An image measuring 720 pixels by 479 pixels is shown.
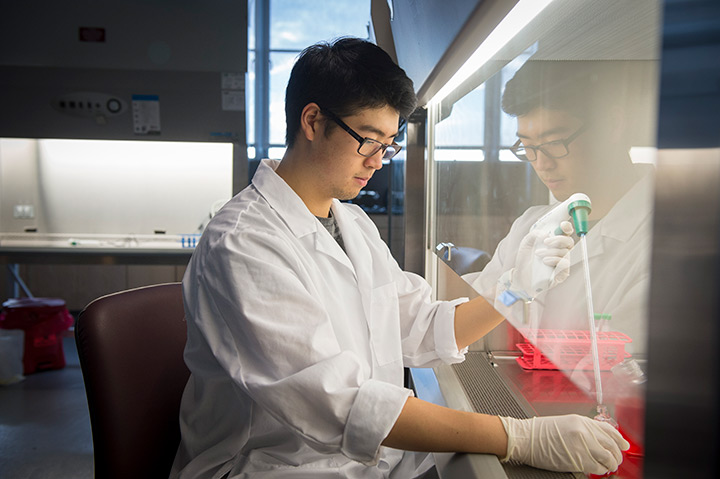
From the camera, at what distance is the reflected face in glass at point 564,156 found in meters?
0.65

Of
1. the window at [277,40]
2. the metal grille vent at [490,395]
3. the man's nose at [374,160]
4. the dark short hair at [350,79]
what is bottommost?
the metal grille vent at [490,395]

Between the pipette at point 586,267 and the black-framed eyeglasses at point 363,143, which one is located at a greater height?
the black-framed eyeglasses at point 363,143

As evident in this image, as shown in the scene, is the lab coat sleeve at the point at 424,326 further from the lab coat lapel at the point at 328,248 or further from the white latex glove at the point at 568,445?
the white latex glove at the point at 568,445

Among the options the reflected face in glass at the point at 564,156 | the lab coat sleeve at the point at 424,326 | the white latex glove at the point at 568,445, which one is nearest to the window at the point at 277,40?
the lab coat sleeve at the point at 424,326

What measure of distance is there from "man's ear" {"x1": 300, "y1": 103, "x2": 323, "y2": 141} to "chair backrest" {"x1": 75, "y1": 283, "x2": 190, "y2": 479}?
524 millimetres

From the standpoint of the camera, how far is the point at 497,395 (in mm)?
1075

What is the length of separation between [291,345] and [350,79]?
2.01 ft

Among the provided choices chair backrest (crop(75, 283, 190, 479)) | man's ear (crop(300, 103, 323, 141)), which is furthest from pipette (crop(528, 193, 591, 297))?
chair backrest (crop(75, 283, 190, 479))

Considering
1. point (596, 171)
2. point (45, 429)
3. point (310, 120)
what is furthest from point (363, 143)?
point (45, 429)

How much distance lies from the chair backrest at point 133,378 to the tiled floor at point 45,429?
1449mm

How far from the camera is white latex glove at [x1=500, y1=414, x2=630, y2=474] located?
73 cm

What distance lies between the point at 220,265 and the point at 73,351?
3.65 m

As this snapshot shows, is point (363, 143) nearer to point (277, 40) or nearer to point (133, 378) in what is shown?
point (133, 378)

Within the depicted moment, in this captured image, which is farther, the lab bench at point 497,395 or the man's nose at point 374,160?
the man's nose at point 374,160
